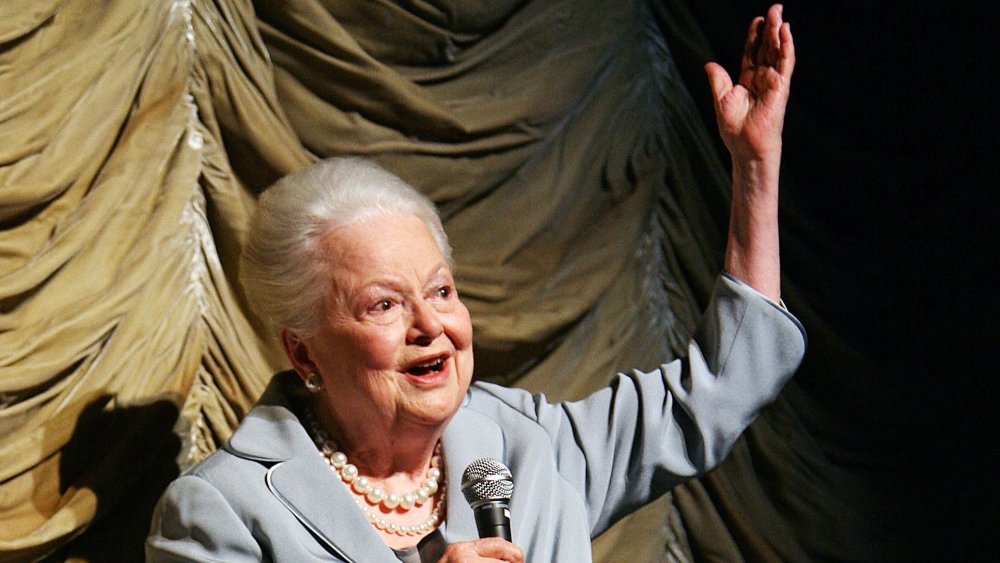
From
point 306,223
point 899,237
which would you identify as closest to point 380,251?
point 306,223

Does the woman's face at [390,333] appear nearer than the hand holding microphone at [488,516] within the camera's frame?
No

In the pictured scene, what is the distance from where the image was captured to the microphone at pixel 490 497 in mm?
1653

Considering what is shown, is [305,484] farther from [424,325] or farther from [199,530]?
[424,325]

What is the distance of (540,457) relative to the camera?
1952 mm

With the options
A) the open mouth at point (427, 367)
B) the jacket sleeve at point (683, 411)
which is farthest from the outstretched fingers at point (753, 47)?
the open mouth at point (427, 367)

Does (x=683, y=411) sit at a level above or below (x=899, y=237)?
above

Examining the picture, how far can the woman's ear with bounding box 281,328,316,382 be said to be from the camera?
1.94 metres

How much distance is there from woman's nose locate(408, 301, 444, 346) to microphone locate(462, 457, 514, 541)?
220mm

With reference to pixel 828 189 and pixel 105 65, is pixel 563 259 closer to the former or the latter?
pixel 828 189

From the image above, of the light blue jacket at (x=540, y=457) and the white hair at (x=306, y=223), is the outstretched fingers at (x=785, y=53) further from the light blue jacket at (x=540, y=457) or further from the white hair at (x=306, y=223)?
the white hair at (x=306, y=223)

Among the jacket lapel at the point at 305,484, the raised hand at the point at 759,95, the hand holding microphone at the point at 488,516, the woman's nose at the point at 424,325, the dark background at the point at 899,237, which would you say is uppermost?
the raised hand at the point at 759,95

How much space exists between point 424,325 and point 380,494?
0.84 feet

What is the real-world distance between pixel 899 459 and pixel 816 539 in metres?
0.26

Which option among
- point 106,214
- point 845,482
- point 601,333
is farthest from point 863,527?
point 106,214
